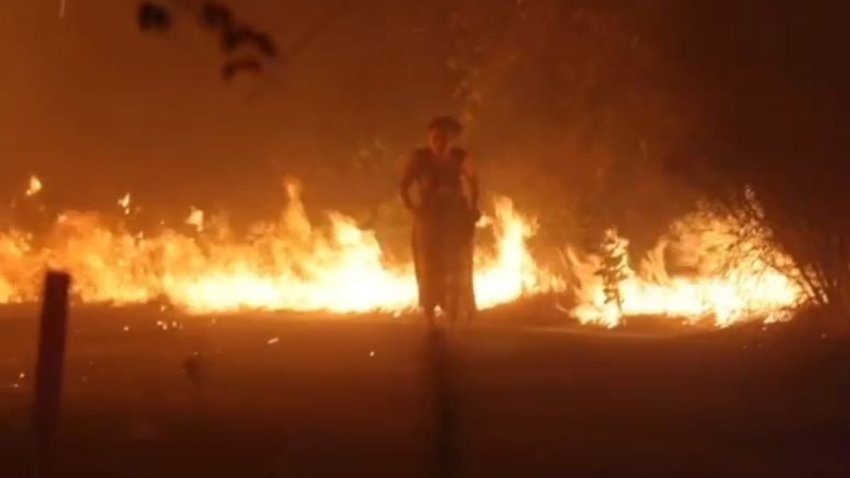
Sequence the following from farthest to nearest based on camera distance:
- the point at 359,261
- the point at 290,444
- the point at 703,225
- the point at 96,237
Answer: the point at 96,237
the point at 359,261
the point at 703,225
the point at 290,444

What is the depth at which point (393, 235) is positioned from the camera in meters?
23.1

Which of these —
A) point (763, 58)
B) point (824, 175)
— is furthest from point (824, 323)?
point (763, 58)

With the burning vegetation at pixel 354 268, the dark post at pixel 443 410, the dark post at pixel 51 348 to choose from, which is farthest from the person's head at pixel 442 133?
the dark post at pixel 51 348

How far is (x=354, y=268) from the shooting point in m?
22.8

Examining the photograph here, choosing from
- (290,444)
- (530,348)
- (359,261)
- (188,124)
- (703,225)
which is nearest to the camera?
(290,444)

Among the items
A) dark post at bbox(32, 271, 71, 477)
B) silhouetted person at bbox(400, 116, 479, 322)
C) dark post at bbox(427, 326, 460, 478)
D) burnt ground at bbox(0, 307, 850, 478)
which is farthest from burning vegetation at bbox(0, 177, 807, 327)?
dark post at bbox(32, 271, 71, 477)

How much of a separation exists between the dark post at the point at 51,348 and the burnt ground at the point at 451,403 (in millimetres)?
1633

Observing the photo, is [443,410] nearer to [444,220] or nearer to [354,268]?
[444,220]

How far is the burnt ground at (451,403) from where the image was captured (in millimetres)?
10422

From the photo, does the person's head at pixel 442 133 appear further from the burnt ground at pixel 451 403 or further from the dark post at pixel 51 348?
the dark post at pixel 51 348

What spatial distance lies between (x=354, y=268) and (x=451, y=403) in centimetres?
1037

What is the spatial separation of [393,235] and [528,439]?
12.1m

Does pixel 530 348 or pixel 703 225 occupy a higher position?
pixel 703 225

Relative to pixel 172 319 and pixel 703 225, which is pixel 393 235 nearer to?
pixel 172 319
